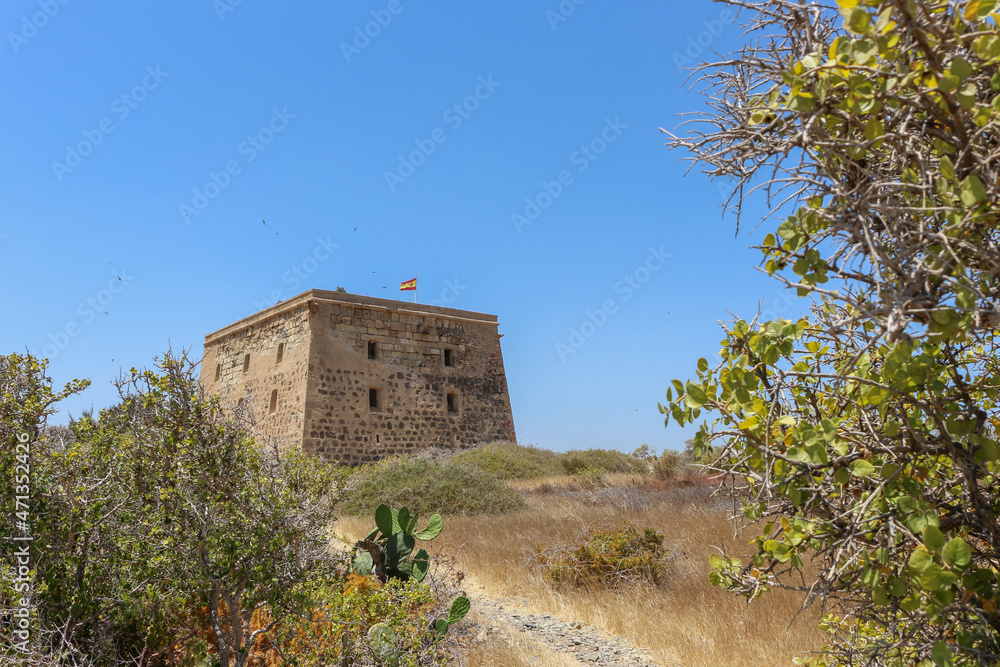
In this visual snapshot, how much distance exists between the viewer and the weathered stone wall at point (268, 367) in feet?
58.4

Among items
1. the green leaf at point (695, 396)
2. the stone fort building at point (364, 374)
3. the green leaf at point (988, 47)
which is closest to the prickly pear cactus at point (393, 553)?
the green leaf at point (695, 396)

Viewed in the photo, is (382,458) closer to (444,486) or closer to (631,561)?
(444,486)

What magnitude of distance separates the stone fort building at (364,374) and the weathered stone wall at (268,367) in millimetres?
36

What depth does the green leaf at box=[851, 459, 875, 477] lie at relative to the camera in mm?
1847

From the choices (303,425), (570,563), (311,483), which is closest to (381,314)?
(303,425)

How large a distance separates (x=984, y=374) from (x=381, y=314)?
698 inches

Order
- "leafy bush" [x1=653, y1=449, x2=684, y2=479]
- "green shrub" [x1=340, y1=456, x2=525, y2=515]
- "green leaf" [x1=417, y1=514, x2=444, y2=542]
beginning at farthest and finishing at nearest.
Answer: "leafy bush" [x1=653, y1=449, x2=684, y2=479]
"green shrub" [x1=340, y1=456, x2=525, y2=515]
"green leaf" [x1=417, y1=514, x2=444, y2=542]

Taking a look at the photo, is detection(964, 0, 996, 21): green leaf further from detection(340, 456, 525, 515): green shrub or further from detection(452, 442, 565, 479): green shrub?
detection(452, 442, 565, 479): green shrub

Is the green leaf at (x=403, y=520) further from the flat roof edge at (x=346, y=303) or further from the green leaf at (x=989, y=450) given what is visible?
the flat roof edge at (x=346, y=303)

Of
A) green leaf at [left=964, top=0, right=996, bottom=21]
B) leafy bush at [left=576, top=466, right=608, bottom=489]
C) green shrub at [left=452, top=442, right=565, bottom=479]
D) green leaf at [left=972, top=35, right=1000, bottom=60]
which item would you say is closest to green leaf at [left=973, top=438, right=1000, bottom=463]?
green leaf at [left=972, top=35, right=1000, bottom=60]

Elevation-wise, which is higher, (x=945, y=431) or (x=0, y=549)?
(x=0, y=549)

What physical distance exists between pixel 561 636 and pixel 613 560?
1.34 m

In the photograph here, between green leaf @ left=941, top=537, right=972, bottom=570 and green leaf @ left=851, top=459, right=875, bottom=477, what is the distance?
0.26 m

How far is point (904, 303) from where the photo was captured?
5.37ft
